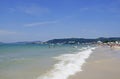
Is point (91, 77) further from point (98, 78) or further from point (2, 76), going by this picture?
point (2, 76)

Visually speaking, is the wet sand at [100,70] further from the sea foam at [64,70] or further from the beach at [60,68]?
the sea foam at [64,70]

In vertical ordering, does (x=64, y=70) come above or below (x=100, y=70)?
above

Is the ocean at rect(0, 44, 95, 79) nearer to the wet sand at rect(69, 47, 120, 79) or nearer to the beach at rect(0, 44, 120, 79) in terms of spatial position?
the beach at rect(0, 44, 120, 79)

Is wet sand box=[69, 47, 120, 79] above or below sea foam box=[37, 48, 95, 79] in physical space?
below

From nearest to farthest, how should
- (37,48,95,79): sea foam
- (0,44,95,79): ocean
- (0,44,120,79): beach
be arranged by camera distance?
(37,48,95,79): sea foam
(0,44,120,79): beach
(0,44,95,79): ocean

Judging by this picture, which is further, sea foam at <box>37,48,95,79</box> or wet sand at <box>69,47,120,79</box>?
sea foam at <box>37,48,95,79</box>

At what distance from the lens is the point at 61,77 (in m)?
12.9

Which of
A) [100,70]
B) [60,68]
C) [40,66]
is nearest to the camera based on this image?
[100,70]

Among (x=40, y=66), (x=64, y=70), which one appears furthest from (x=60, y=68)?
(x=40, y=66)

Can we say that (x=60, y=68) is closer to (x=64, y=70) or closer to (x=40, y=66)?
(x=64, y=70)

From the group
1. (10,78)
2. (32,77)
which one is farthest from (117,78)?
(10,78)

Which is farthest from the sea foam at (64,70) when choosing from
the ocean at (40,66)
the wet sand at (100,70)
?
the wet sand at (100,70)

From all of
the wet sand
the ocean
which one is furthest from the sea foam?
the wet sand

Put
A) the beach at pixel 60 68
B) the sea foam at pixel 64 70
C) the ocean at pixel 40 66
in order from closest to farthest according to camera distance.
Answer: the sea foam at pixel 64 70
the beach at pixel 60 68
the ocean at pixel 40 66
